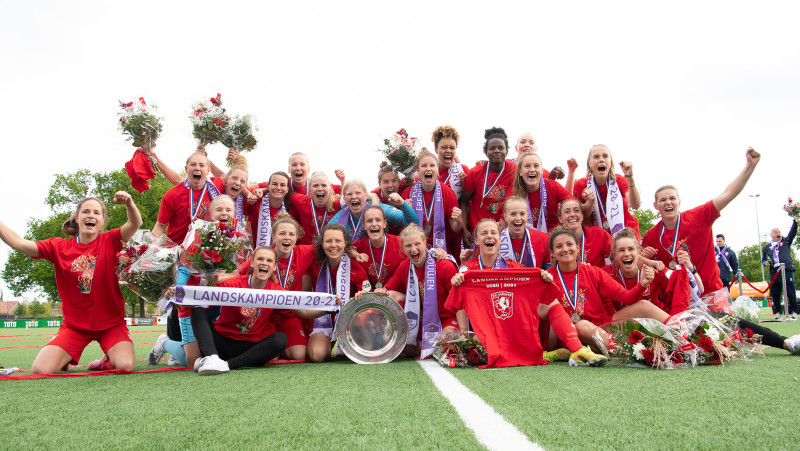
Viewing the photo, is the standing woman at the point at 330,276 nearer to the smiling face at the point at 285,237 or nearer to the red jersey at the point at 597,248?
the smiling face at the point at 285,237

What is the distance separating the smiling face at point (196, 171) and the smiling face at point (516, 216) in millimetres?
4125

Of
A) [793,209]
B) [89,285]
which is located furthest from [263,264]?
[793,209]

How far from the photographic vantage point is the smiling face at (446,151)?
772cm

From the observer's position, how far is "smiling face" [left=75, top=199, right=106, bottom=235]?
18.2 ft

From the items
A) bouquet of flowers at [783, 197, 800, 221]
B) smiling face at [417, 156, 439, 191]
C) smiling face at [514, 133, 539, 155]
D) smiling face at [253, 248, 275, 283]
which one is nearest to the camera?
smiling face at [253, 248, 275, 283]

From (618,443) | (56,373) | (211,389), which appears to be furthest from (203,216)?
(618,443)

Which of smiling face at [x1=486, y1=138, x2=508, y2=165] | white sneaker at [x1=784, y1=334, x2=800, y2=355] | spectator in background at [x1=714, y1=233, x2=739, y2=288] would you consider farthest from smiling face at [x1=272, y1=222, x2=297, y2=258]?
spectator in background at [x1=714, y1=233, x2=739, y2=288]

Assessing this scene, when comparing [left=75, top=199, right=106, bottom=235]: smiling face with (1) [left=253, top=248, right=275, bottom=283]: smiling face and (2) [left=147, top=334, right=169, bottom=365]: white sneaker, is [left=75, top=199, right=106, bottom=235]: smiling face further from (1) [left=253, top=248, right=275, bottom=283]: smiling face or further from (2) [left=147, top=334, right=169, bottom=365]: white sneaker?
(1) [left=253, top=248, right=275, bottom=283]: smiling face

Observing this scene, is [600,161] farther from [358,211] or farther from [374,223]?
[358,211]

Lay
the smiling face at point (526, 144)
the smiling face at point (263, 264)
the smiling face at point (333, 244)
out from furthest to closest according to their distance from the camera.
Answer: the smiling face at point (526, 144) < the smiling face at point (333, 244) < the smiling face at point (263, 264)

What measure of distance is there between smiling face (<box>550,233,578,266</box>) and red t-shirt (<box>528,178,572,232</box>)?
1281 mm

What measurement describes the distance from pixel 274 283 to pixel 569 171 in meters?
4.40

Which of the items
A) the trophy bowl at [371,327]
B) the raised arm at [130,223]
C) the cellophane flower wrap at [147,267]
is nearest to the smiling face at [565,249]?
the trophy bowl at [371,327]

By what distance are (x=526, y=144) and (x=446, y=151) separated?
4.01ft
